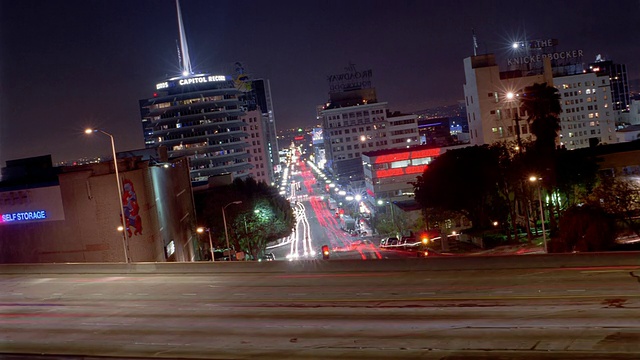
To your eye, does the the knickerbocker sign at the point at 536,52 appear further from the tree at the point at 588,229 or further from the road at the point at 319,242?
the tree at the point at 588,229

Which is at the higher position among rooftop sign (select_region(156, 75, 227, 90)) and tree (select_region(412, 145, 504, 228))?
rooftop sign (select_region(156, 75, 227, 90))

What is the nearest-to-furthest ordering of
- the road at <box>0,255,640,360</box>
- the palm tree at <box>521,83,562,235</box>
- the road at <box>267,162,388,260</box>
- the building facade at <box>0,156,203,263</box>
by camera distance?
the road at <box>0,255,640,360</box>
the building facade at <box>0,156,203,263</box>
the palm tree at <box>521,83,562,235</box>
the road at <box>267,162,388,260</box>

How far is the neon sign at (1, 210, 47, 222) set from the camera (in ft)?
165

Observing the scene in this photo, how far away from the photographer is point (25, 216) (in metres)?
51.1

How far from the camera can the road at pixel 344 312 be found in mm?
17656

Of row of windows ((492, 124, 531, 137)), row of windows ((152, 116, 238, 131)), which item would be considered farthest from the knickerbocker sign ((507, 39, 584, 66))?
row of windows ((152, 116, 238, 131))

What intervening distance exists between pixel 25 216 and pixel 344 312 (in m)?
37.1

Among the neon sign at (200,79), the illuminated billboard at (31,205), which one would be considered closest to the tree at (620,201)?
the illuminated billboard at (31,205)

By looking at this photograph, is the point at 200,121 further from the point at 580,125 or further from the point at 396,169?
the point at 580,125

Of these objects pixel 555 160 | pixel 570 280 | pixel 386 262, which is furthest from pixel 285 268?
pixel 555 160

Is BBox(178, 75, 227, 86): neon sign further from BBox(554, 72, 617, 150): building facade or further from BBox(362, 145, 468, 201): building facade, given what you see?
BBox(554, 72, 617, 150): building facade

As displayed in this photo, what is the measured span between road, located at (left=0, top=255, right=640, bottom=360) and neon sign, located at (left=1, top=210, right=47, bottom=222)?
55.9 ft

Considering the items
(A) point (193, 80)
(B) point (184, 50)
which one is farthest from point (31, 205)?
(B) point (184, 50)

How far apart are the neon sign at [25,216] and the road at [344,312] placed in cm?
1704
